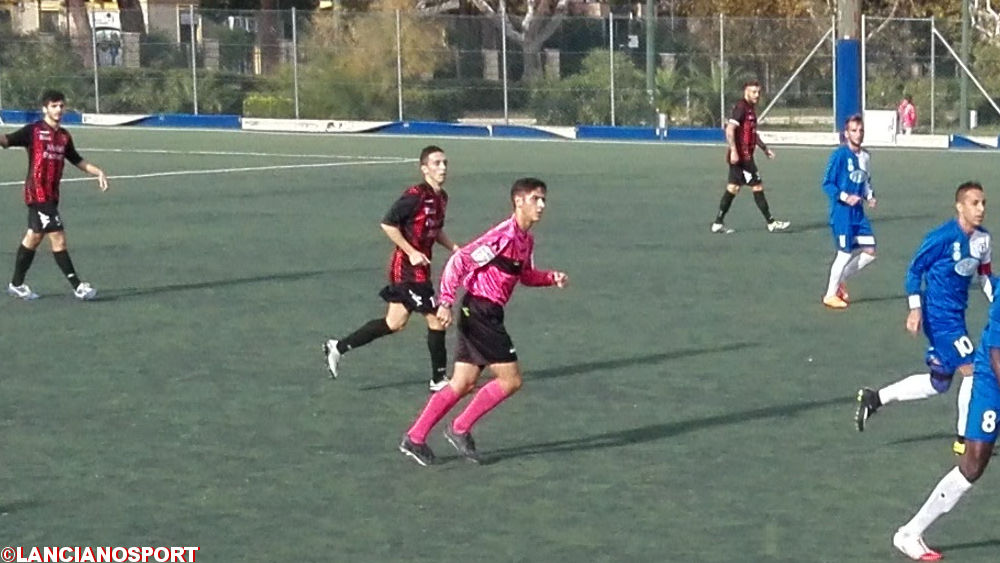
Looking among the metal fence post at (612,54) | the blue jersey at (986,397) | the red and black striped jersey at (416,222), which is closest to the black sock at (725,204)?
the red and black striped jersey at (416,222)

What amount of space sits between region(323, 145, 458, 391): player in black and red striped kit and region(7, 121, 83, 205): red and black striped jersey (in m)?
5.16

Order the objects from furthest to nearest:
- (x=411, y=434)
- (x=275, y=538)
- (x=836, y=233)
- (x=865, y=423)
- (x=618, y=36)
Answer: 1. (x=618, y=36)
2. (x=836, y=233)
3. (x=865, y=423)
4. (x=411, y=434)
5. (x=275, y=538)

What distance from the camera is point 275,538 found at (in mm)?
9031

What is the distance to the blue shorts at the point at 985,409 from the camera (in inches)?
321

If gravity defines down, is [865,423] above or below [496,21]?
below

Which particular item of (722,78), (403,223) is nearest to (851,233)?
(403,223)

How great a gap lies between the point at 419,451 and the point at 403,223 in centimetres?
229

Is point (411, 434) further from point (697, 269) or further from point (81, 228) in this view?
point (81, 228)

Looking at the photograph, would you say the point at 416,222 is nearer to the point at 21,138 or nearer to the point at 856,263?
the point at 21,138

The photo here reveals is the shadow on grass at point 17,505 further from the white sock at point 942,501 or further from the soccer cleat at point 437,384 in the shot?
the white sock at point 942,501

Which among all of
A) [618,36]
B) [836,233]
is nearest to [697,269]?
[836,233]

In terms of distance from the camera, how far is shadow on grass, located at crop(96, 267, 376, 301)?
1789 cm

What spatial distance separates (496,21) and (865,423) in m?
40.6

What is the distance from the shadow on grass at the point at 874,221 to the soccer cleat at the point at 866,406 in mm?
12088
